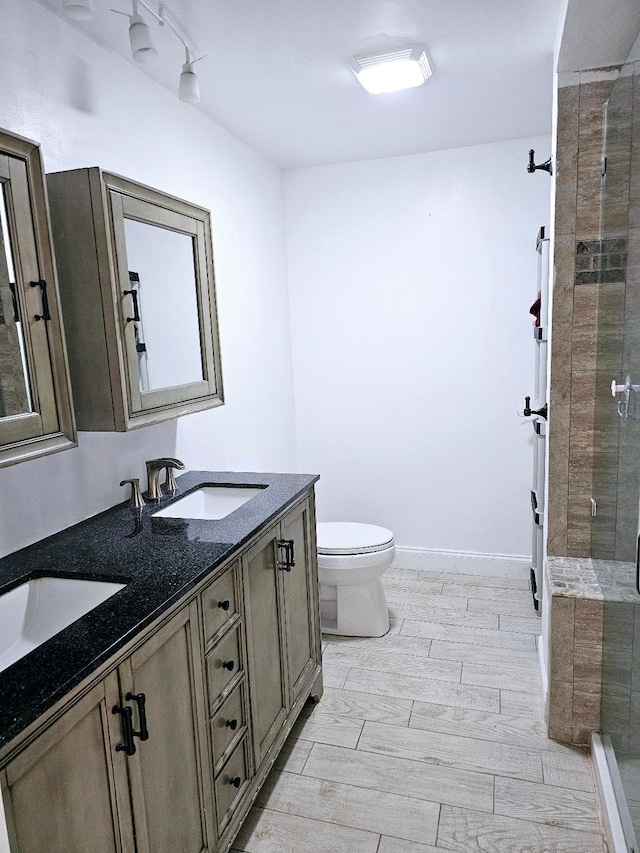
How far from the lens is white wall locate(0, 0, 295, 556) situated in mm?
1669

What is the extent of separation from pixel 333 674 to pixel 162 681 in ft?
4.64

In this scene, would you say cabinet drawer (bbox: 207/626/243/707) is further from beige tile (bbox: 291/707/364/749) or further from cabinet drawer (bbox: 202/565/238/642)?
beige tile (bbox: 291/707/364/749)

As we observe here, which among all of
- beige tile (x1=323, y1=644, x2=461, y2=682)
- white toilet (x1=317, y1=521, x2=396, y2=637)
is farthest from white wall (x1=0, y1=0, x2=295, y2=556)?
beige tile (x1=323, y1=644, x2=461, y2=682)

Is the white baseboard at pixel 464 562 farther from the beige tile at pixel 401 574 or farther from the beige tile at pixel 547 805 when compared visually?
the beige tile at pixel 547 805

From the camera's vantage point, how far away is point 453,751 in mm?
2072

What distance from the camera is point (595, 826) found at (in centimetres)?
173

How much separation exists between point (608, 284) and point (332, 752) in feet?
6.02

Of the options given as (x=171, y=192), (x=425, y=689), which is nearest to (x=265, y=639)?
(x=425, y=689)

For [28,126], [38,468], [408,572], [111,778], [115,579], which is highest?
[28,126]

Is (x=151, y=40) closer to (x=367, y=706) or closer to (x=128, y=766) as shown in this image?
(x=128, y=766)

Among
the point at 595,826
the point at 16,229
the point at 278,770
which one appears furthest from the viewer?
the point at 278,770

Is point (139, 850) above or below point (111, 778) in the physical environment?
below

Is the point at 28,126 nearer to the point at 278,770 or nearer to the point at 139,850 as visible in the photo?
the point at 139,850

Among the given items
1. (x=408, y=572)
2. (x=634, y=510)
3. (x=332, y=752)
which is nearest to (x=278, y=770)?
(x=332, y=752)
